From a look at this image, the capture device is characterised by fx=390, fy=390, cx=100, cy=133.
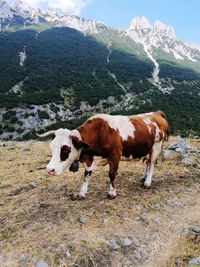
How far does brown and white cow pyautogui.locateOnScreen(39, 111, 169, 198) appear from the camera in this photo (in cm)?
744

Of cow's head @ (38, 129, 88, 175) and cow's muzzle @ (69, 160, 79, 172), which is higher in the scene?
cow's head @ (38, 129, 88, 175)

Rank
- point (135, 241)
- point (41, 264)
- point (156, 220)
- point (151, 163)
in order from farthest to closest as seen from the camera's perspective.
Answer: point (151, 163) < point (156, 220) < point (135, 241) < point (41, 264)

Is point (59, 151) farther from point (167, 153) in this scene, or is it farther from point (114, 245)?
point (167, 153)

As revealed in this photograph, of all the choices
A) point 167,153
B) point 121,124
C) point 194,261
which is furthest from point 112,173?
point 167,153

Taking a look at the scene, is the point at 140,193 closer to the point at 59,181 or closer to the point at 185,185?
the point at 185,185

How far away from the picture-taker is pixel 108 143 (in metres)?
8.23

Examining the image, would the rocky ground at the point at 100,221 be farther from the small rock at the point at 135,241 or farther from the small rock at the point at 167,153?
the small rock at the point at 167,153

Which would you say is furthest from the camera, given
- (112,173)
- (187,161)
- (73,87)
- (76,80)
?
(76,80)

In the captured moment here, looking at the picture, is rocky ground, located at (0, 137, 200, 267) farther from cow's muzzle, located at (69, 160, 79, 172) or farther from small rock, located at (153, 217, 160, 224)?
cow's muzzle, located at (69, 160, 79, 172)

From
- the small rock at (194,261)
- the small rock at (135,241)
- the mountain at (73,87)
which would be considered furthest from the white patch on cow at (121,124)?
the mountain at (73,87)

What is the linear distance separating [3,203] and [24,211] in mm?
799

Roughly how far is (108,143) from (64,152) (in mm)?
1174

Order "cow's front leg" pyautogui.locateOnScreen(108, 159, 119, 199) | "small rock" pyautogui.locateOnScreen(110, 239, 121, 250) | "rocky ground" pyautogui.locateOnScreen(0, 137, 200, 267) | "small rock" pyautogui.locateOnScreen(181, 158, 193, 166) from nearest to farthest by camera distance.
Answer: "rocky ground" pyautogui.locateOnScreen(0, 137, 200, 267) → "small rock" pyautogui.locateOnScreen(110, 239, 121, 250) → "cow's front leg" pyautogui.locateOnScreen(108, 159, 119, 199) → "small rock" pyautogui.locateOnScreen(181, 158, 193, 166)

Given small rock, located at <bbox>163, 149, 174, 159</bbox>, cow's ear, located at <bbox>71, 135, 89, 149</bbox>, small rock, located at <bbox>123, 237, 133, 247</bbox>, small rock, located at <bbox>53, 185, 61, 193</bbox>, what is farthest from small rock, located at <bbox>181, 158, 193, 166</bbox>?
small rock, located at <bbox>123, 237, 133, 247</bbox>
